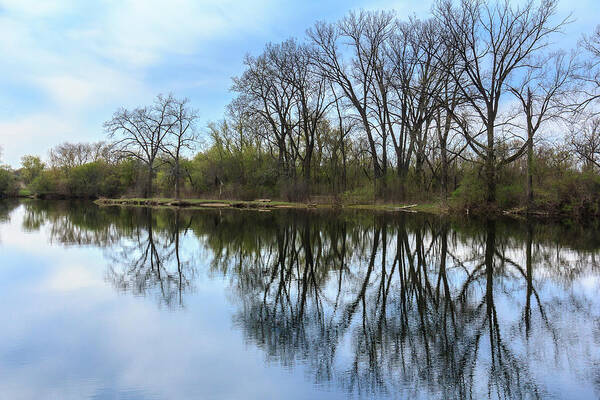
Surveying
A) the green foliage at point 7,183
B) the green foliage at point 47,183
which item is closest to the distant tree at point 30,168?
the green foliage at point 7,183

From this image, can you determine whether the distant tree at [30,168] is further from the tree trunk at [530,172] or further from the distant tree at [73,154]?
the tree trunk at [530,172]

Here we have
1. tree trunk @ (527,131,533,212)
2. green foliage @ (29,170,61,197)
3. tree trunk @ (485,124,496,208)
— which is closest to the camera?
tree trunk @ (527,131,533,212)

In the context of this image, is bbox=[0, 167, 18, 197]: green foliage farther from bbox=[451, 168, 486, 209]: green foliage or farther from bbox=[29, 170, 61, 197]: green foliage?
bbox=[451, 168, 486, 209]: green foliage

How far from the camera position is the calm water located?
4.79m

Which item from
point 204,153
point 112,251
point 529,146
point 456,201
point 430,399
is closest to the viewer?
point 430,399

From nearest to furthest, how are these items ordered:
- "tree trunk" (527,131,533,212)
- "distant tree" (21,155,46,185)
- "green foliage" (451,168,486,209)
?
"tree trunk" (527,131,533,212)
"green foliage" (451,168,486,209)
"distant tree" (21,155,46,185)

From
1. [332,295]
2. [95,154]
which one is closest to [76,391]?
[332,295]

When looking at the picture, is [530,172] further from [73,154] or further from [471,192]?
[73,154]

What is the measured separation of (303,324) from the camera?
6699 mm

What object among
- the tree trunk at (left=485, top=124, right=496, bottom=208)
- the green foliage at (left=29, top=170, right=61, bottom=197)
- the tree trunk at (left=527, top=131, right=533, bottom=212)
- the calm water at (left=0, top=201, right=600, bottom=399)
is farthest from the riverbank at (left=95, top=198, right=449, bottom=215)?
the green foliage at (left=29, top=170, right=61, bottom=197)

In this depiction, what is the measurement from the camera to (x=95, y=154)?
8194 cm

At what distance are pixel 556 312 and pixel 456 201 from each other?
77.8 feet

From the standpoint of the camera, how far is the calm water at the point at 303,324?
4789 mm

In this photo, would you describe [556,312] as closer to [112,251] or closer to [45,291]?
[45,291]
